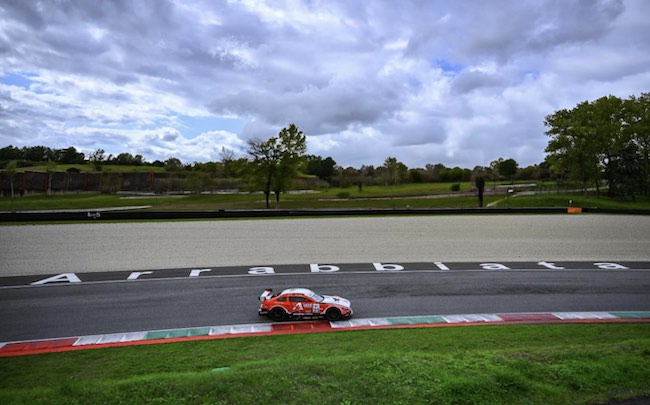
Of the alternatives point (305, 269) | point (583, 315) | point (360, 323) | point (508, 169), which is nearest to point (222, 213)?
point (305, 269)

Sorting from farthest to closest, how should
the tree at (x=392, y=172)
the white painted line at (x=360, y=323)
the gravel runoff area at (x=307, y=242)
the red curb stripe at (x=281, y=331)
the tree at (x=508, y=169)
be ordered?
the tree at (x=508, y=169) → the tree at (x=392, y=172) → the gravel runoff area at (x=307, y=242) → the white painted line at (x=360, y=323) → the red curb stripe at (x=281, y=331)

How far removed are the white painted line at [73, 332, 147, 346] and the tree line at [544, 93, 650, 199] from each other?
68.5 metres

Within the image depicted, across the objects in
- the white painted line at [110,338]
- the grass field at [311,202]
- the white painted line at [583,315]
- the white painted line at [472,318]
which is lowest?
the white painted line at [110,338]

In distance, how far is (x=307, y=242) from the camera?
32.7 meters

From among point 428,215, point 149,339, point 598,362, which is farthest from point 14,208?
point 598,362

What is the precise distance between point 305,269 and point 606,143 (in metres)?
67.1

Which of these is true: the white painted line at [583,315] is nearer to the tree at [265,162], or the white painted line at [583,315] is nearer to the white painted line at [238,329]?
the white painted line at [238,329]

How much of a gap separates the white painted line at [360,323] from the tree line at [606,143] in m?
62.5

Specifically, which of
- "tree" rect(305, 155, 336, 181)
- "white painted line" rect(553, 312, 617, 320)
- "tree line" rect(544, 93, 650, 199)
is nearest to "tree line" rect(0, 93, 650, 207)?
"tree line" rect(544, 93, 650, 199)

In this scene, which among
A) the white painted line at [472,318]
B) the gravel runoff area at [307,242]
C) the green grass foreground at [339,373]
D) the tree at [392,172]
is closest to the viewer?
the green grass foreground at [339,373]

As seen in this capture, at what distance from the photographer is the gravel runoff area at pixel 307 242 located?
88.8ft

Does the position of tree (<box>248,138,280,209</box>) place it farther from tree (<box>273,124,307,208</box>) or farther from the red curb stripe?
the red curb stripe

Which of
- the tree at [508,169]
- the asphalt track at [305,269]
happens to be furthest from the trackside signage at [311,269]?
the tree at [508,169]

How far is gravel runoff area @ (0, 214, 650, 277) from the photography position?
27.1 m
